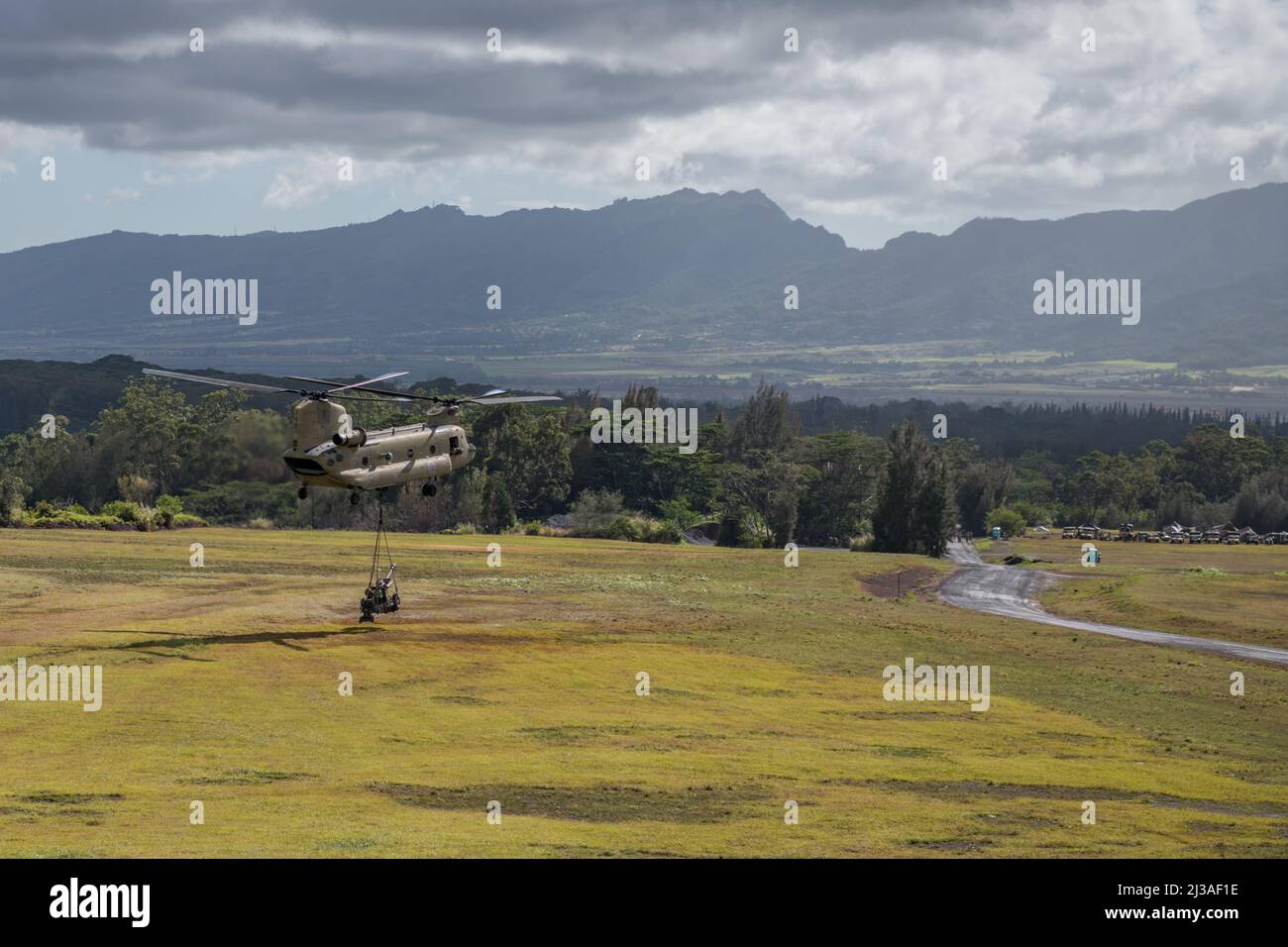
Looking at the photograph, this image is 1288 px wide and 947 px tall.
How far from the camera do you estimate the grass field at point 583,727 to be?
31266 mm

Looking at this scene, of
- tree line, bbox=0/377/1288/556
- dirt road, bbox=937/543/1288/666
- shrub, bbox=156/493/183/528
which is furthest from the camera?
tree line, bbox=0/377/1288/556

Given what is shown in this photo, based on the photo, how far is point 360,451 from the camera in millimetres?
52406

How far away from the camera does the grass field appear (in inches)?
1231

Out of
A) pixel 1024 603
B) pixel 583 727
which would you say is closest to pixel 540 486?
pixel 1024 603

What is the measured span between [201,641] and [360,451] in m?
9.67

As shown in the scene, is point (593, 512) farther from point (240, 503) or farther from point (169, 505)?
point (169, 505)

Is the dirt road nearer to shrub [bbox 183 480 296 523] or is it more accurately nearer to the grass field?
the grass field

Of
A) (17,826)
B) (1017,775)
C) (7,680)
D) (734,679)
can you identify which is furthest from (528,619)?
(17,826)

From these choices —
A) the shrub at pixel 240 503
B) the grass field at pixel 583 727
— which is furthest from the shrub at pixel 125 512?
the grass field at pixel 583 727

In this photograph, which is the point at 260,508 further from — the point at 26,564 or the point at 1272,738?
the point at 1272,738

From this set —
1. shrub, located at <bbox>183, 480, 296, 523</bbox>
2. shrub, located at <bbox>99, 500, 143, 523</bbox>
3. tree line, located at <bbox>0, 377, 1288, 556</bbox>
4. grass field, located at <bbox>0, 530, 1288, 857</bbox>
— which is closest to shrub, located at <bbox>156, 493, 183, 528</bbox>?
tree line, located at <bbox>0, 377, 1288, 556</bbox>

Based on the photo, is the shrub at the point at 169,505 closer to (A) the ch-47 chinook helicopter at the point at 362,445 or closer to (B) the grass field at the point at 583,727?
(B) the grass field at the point at 583,727

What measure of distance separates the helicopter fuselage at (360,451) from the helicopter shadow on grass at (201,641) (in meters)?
6.84

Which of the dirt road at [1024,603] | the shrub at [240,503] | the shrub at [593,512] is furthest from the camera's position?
the shrub at [593,512]
